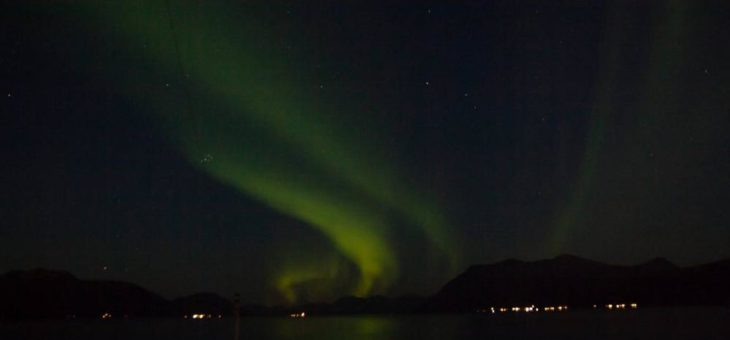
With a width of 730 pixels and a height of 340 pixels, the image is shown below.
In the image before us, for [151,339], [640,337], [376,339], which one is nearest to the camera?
[640,337]

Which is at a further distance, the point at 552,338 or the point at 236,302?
the point at 552,338

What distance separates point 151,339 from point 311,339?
82.2 ft

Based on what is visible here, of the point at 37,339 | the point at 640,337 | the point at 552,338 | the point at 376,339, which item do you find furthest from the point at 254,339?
the point at 640,337

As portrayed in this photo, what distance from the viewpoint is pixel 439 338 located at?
8869 cm

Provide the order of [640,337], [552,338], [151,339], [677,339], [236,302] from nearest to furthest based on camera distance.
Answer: [236,302] < [677,339] < [640,337] < [552,338] < [151,339]

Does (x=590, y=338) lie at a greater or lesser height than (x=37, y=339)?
lesser

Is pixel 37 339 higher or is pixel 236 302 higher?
pixel 37 339

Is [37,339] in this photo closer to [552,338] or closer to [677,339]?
[552,338]

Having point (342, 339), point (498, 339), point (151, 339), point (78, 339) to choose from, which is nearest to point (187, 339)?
point (151, 339)

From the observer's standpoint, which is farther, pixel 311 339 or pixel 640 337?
pixel 311 339

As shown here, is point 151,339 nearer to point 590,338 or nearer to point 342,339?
point 342,339

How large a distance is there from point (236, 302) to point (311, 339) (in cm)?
8062

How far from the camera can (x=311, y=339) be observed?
3861 inches

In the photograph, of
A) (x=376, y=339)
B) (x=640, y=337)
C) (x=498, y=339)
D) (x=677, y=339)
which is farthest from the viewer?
(x=376, y=339)
